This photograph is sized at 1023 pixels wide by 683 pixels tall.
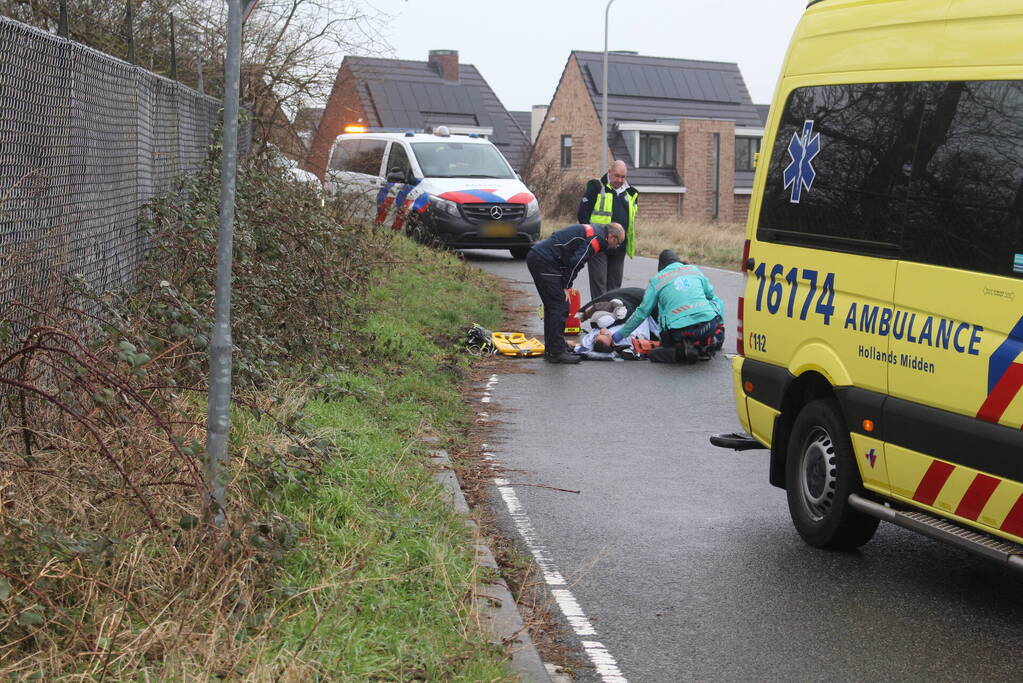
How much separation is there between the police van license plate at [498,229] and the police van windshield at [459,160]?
44.9 inches

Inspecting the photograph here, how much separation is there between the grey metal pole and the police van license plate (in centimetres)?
1671

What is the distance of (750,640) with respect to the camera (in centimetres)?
514

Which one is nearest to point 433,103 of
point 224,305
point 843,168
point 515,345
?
point 515,345

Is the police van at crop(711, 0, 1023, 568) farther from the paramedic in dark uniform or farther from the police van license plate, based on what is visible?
the police van license plate

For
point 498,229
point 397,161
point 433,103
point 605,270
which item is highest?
point 433,103

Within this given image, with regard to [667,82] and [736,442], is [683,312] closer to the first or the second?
[736,442]

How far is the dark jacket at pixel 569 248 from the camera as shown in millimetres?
13172

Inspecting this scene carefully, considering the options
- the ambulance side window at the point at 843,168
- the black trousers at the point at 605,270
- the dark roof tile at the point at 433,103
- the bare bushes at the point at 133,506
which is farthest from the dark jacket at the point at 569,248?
the dark roof tile at the point at 433,103

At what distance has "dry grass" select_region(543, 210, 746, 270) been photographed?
2620cm

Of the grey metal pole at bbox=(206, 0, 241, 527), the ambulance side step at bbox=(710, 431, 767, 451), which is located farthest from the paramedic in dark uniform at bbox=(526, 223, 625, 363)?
the grey metal pole at bbox=(206, 0, 241, 527)

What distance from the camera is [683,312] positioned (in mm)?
12617

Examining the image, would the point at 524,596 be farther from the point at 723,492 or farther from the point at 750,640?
the point at 723,492

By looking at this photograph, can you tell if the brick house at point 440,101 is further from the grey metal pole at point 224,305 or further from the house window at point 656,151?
the grey metal pole at point 224,305

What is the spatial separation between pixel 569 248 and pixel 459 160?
31.5 ft
